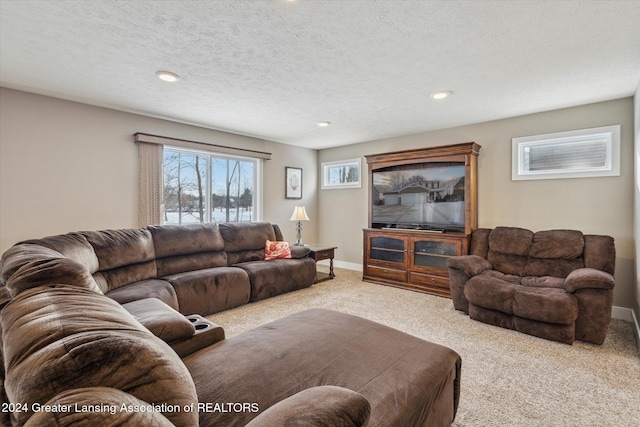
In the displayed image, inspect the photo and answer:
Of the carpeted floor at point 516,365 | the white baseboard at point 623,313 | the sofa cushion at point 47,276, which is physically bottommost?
the carpeted floor at point 516,365

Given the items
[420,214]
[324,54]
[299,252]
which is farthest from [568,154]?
Answer: [299,252]

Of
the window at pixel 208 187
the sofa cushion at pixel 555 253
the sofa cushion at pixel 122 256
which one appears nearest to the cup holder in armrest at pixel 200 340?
the sofa cushion at pixel 122 256

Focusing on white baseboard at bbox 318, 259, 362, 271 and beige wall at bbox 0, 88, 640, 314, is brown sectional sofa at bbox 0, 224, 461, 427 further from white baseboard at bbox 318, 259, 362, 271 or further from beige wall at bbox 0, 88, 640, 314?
white baseboard at bbox 318, 259, 362, 271

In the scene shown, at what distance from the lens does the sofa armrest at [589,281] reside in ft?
8.44

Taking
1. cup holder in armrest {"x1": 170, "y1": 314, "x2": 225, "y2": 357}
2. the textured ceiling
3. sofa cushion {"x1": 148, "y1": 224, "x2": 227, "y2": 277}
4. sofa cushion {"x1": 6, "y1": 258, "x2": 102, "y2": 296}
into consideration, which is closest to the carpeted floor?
sofa cushion {"x1": 148, "y1": 224, "x2": 227, "y2": 277}

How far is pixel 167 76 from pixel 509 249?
420 centimetres

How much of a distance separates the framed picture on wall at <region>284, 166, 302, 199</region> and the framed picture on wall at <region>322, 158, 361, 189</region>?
0.60 m

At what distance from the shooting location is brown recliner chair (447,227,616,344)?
8.69 feet

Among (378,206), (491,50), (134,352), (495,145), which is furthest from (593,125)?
(134,352)

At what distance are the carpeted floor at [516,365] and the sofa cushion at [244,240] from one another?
0.81m

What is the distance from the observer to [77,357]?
60 cm

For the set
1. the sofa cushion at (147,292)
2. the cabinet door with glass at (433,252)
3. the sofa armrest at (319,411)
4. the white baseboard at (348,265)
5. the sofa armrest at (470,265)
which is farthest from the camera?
the white baseboard at (348,265)

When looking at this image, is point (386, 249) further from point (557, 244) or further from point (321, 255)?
point (557, 244)

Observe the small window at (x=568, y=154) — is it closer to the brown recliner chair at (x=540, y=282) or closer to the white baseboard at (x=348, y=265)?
the brown recliner chair at (x=540, y=282)
